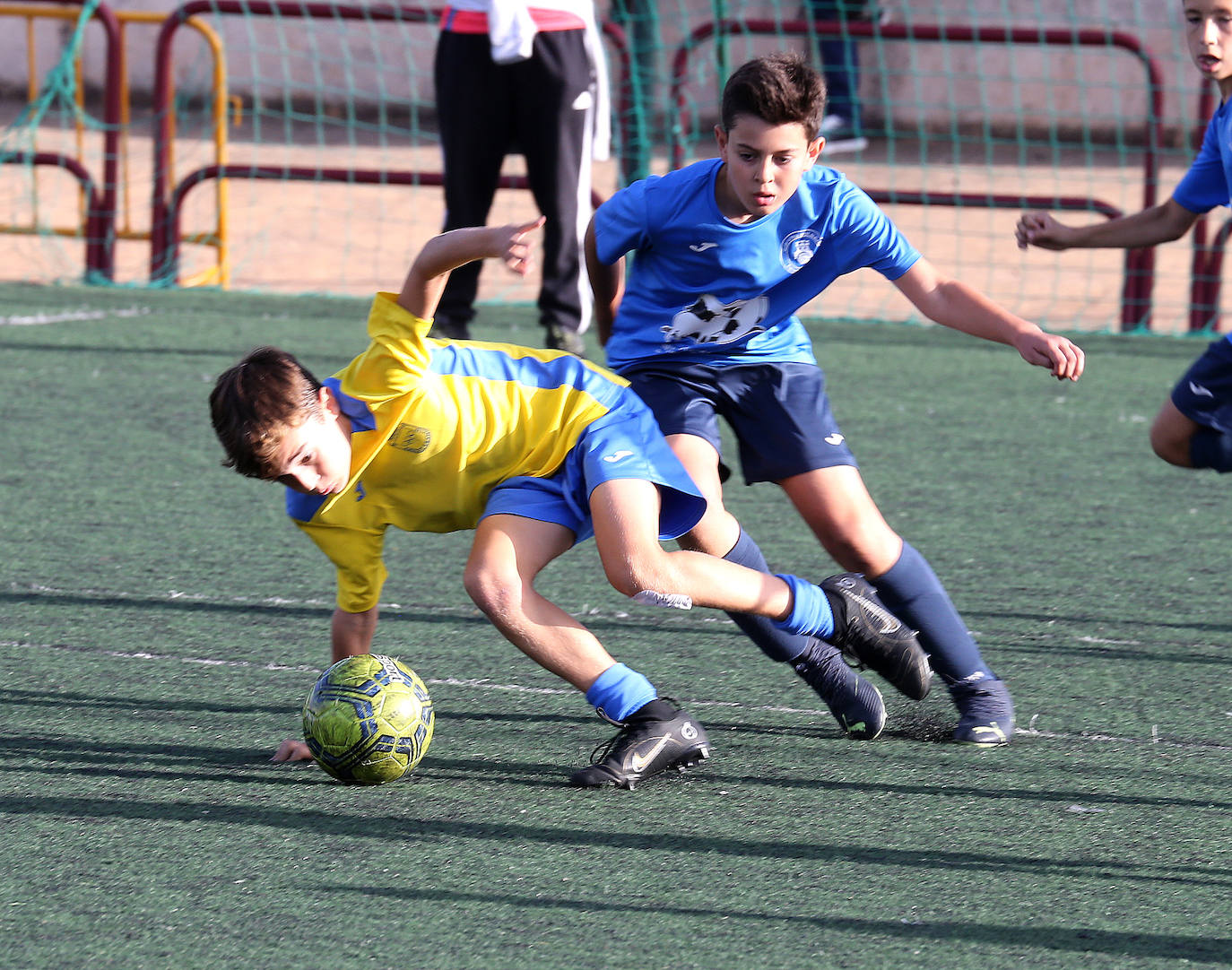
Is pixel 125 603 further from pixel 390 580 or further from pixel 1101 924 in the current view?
pixel 1101 924

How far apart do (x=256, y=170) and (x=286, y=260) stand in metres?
1.36

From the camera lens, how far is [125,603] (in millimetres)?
3811

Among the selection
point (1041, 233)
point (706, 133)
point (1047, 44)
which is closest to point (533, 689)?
point (1041, 233)

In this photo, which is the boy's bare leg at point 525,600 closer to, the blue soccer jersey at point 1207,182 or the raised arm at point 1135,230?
the raised arm at point 1135,230

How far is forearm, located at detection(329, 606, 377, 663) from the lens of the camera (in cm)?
297

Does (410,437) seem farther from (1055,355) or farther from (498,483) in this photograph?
(1055,355)

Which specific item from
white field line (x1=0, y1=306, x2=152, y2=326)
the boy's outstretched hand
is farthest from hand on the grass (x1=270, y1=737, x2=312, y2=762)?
white field line (x1=0, y1=306, x2=152, y2=326)

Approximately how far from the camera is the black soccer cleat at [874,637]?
3.11 metres

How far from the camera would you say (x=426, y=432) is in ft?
9.51

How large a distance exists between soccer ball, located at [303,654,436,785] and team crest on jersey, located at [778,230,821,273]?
3.58ft

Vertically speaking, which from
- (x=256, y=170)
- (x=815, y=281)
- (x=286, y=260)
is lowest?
(x=286, y=260)

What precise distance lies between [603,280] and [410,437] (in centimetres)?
65

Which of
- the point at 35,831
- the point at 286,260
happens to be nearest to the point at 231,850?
the point at 35,831

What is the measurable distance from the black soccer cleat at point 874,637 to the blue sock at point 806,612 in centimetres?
6
